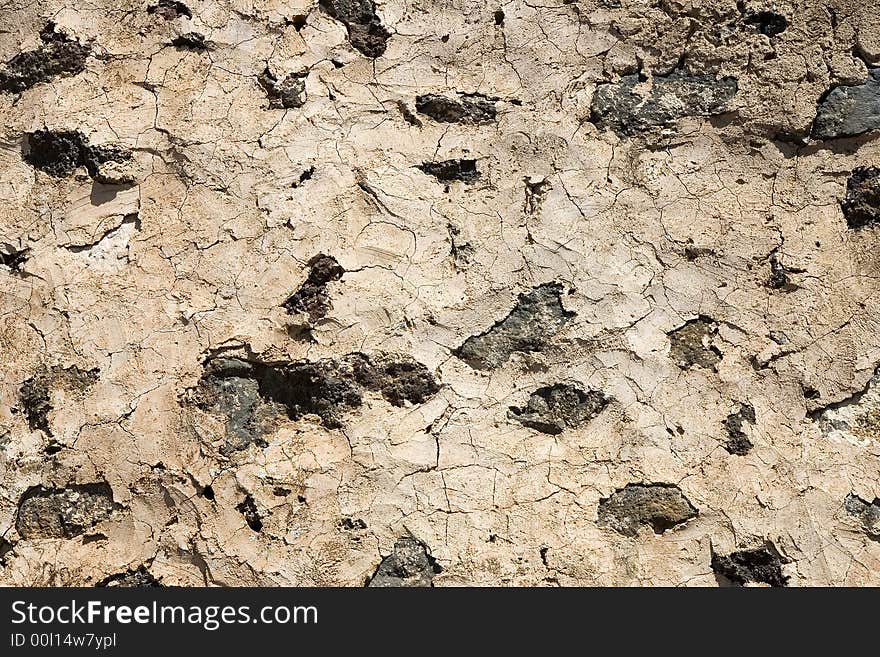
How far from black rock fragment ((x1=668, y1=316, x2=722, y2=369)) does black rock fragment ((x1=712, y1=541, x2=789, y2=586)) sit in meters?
0.43

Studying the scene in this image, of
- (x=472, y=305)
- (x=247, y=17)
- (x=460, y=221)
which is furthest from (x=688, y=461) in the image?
(x=247, y=17)

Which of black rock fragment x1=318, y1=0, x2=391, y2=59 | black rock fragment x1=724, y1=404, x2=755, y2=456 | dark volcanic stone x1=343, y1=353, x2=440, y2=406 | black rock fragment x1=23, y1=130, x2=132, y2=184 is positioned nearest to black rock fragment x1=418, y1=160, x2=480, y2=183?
black rock fragment x1=318, y1=0, x2=391, y2=59

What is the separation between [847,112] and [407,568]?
59.4 inches

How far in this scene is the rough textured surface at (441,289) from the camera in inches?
75.9

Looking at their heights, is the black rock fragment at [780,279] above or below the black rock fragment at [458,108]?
below

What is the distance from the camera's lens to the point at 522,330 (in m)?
2.01

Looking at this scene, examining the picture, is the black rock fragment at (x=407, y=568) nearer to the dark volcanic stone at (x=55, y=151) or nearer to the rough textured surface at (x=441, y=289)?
the rough textured surface at (x=441, y=289)

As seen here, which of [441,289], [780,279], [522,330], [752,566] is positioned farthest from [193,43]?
[752,566]

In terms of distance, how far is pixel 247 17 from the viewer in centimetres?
210

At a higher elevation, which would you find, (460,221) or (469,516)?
(460,221)

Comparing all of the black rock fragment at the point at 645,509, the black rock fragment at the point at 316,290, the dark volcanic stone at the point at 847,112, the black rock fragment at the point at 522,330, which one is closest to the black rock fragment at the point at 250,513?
the black rock fragment at the point at 316,290

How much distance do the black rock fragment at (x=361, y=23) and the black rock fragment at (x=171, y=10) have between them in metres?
0.34

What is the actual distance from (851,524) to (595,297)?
0.77 m

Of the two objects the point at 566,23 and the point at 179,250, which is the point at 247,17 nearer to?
the point at 179,250
